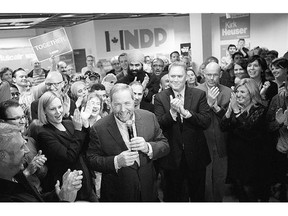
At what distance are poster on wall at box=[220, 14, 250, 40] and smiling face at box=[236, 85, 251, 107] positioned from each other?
473 cm

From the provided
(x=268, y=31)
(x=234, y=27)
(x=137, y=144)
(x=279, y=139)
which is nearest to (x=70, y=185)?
(x=137, y=144)

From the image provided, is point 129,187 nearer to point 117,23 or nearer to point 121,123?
point 121,123

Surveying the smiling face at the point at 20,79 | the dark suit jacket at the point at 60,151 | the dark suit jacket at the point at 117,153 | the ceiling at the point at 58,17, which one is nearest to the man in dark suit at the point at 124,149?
the dark suit jacket at the point at 117,153

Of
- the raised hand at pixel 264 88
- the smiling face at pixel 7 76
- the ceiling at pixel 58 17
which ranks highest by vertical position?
the ceiling at pixel 58 17

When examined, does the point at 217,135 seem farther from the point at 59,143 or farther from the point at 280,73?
the point at 59,143

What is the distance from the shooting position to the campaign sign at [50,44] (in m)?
3.29

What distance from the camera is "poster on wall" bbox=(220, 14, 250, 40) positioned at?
672 cm

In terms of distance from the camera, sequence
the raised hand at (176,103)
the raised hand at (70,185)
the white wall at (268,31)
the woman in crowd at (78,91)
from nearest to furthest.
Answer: the raised hand at (70,185) → the raised hand at (176,103) → the woman in crowd at (78,91) → the white wall at (268,31)

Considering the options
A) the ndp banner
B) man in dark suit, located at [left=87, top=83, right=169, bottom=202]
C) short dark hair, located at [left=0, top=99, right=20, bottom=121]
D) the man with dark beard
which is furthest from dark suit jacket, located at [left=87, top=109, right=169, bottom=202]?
the ndp banner

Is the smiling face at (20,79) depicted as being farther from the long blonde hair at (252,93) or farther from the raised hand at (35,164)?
the long blonde hair at (252,93)

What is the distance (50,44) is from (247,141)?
2.12 m

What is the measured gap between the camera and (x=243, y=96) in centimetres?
232

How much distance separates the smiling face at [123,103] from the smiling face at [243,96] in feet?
2.86
